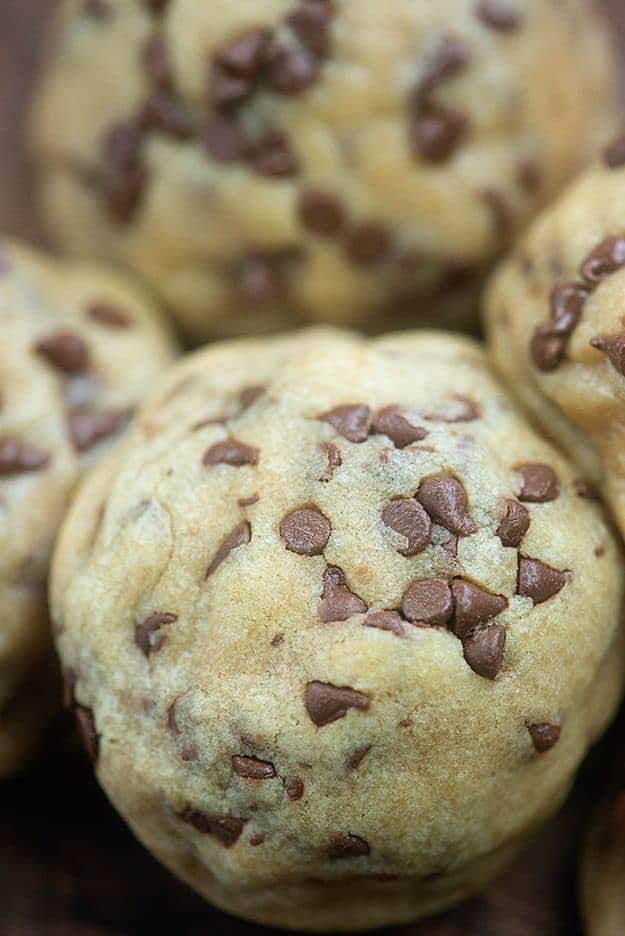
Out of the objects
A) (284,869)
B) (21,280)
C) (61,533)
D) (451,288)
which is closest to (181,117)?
(21,280)

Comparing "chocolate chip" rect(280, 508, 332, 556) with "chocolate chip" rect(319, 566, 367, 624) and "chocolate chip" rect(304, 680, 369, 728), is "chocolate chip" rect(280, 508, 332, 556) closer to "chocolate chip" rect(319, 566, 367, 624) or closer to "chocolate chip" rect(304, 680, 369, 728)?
"chocolate chip" rect(319, 566, 367, 624)

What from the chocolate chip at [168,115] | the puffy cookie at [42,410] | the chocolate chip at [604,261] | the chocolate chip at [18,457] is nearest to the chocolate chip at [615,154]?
the chocolate chip at [604,261]

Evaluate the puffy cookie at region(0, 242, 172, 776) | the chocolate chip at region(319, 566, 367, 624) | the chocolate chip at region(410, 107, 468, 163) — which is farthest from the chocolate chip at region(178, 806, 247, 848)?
the chocolate chip at region(410, 107, 468, 163)

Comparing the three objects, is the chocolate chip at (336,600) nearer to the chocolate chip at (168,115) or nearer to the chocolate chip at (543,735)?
the chocolate chip at (543,735)

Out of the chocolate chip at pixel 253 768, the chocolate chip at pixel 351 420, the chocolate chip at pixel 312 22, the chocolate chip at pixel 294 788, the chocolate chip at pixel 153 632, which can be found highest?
the chocolate chip at pixel 312 22

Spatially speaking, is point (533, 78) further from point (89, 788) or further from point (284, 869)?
point (89, 788)

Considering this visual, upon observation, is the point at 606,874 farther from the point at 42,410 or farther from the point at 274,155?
the point at 274,155
